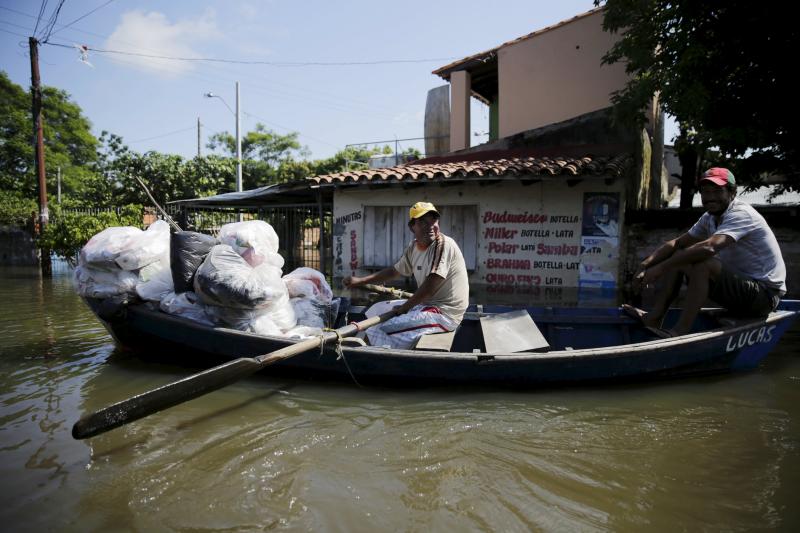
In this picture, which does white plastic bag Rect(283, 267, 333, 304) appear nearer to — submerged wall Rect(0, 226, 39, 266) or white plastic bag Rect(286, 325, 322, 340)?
white plastic bag Rect(286, 325, 322, 340)

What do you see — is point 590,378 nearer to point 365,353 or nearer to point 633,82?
point 365,353

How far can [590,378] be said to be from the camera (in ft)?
13.9

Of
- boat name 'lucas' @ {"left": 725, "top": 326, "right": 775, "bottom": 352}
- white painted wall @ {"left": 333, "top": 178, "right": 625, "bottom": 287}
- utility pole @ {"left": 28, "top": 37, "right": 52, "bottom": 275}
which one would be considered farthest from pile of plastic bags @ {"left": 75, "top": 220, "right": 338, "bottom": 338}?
utility pole @ {"left": 28, "top": 37, "right": 52, "bottom": 275}

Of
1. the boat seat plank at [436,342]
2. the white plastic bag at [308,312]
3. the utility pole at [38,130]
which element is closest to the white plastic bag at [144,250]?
the white plastic bag at [308,312]

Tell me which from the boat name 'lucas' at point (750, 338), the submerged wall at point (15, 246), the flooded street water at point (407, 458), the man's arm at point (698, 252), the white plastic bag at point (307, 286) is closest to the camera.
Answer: the flooded street water at point (407, 458)

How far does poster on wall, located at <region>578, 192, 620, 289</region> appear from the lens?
27.6 feet

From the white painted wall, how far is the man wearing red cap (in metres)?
3.91

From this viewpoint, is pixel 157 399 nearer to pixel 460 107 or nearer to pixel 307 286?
pixel 307 286

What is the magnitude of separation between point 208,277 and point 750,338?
4840mm

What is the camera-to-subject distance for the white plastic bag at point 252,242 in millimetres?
4605

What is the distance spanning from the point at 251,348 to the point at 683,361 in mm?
3731

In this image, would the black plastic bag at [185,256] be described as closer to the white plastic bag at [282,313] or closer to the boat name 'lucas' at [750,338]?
the white plastic bag at [282,313]

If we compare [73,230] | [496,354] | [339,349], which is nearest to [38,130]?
[73,230]

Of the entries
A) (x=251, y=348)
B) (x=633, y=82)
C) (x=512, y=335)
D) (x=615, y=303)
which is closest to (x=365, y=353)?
(x=251, y=348)
